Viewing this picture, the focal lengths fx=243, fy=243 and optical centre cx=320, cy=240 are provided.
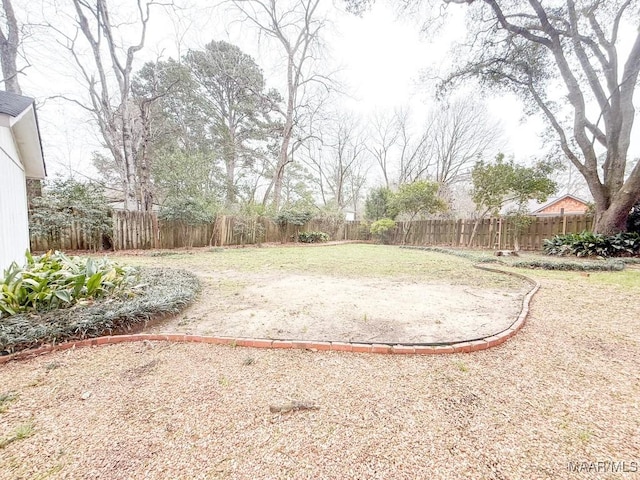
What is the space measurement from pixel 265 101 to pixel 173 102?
4621 mm

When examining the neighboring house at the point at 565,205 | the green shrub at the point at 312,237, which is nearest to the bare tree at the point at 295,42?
the green shrub at the point at 312,237

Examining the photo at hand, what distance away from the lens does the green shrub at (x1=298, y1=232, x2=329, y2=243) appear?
1258 cm

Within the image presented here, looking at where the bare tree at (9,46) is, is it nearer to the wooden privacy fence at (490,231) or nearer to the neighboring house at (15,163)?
the neighboring house at (15,163)

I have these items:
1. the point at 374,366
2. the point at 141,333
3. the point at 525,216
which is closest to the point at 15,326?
the point at 141,333

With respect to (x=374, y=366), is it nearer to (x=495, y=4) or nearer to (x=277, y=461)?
(x=277, y=461)

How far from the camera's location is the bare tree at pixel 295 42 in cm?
1177

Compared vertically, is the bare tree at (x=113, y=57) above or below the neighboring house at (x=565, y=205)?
above

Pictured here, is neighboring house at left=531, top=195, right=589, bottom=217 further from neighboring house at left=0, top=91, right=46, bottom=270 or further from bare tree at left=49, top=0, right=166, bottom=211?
bare tree at left=49, top=0, right=166, bottom=211

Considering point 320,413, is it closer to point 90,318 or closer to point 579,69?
point 90,318

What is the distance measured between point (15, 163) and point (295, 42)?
13090 mm

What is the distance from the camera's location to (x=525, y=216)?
927cm

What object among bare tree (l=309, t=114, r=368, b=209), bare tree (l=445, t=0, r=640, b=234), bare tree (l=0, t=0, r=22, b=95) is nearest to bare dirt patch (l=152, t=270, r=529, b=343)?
bare tree (l=445, t=0, r=640, b=234)

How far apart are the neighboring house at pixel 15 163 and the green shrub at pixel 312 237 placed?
359 inches

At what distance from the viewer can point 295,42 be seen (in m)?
12.6
